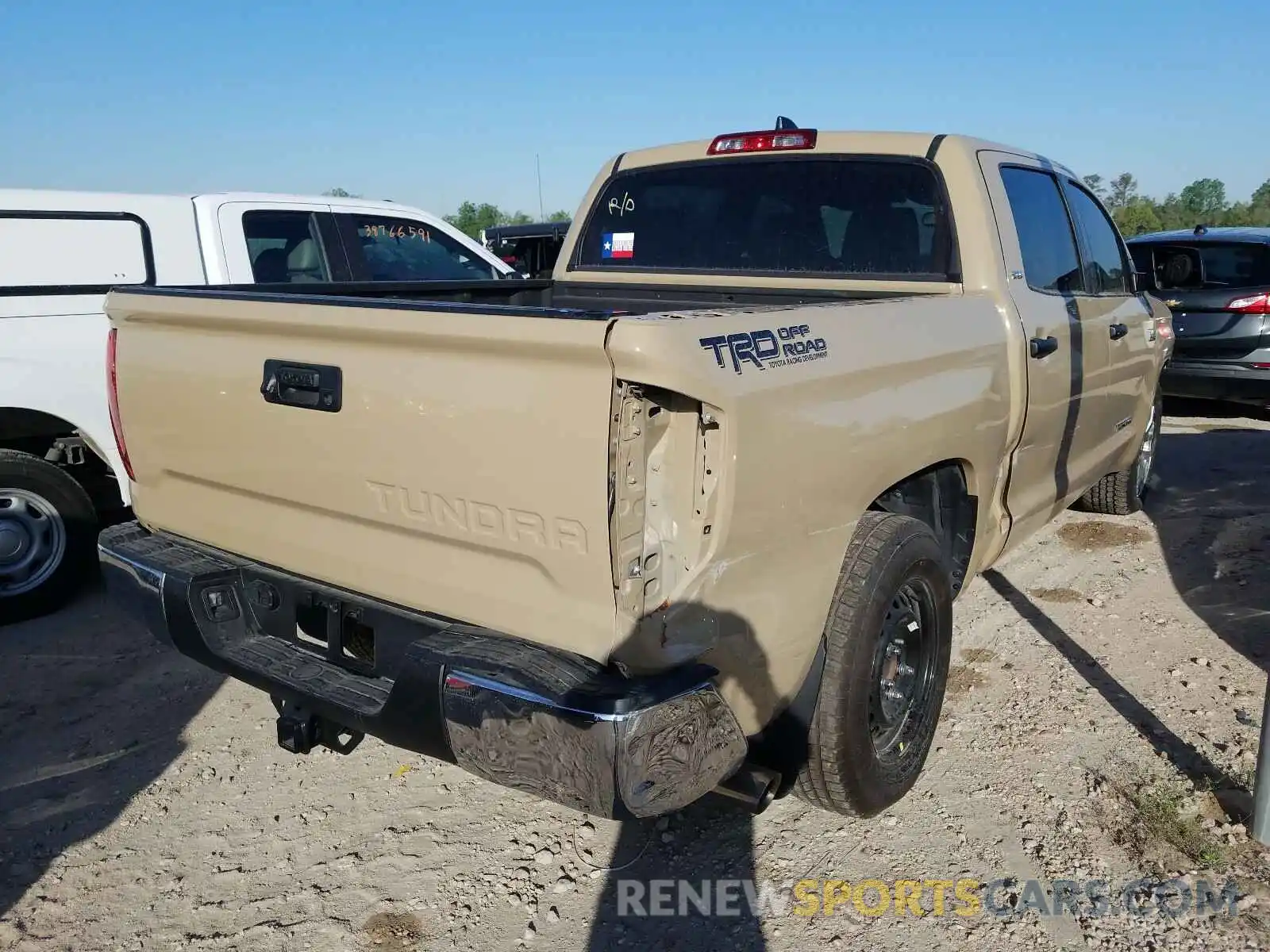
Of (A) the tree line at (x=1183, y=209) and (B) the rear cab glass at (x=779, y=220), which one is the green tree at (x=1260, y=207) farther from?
(B) the rear cab glass at (x=779, y=220)

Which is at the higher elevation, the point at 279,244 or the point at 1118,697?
the point at 279,244

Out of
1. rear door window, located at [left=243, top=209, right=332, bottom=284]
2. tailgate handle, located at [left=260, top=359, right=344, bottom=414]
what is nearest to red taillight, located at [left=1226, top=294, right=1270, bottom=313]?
rear door window, located at [left=243, top=209, right=332, bottom=284]

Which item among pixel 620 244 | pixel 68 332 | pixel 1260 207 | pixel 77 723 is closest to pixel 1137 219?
pixel 1260 207

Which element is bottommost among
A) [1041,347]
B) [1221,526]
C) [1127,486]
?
[1221,526]

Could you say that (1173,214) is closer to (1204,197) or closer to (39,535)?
(1204,197)

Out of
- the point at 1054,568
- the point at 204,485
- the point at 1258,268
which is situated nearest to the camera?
the point at 204,485

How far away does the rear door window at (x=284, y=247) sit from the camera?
5711 millimetres

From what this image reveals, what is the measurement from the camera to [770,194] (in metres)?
4.11

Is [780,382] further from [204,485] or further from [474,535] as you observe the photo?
[204,485]

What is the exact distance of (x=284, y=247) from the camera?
5895 mm

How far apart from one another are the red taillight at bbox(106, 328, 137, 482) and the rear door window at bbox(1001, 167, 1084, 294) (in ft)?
10.4

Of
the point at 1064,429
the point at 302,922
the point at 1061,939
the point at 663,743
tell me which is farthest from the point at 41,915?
the point at 1064,429

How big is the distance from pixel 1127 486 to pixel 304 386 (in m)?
5.12

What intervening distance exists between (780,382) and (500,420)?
24.9 inches
